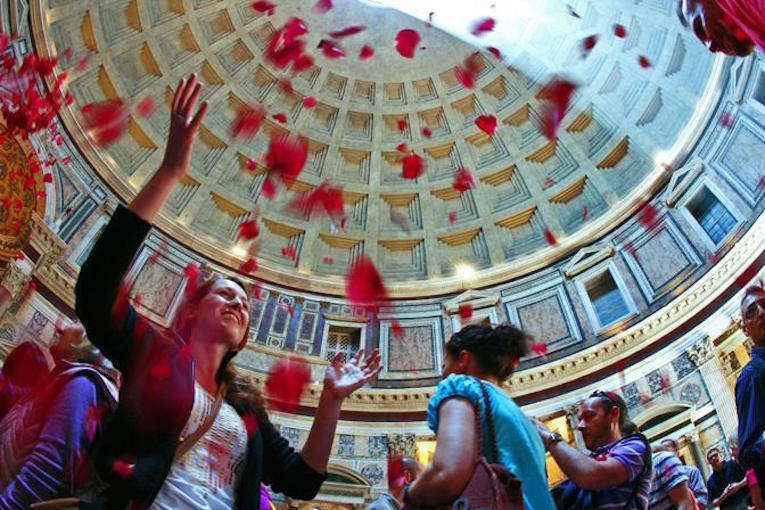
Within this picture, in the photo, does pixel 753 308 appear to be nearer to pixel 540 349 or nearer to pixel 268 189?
pixel 540 349

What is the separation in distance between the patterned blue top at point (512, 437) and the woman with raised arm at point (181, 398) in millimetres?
566

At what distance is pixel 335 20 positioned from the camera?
62.8ft

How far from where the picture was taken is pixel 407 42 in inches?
750

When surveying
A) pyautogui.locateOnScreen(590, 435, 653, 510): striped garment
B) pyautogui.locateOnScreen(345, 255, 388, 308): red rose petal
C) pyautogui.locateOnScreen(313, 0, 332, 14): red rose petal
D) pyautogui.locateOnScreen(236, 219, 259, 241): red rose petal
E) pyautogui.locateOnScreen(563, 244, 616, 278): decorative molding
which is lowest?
pyautogui.locateOnScreen(590, 435, 653, 510): striped garment

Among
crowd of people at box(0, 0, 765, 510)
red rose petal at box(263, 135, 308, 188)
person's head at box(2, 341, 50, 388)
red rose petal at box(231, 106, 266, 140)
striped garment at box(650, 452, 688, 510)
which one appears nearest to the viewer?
crowd of people at box(0, 0, 765, 510)

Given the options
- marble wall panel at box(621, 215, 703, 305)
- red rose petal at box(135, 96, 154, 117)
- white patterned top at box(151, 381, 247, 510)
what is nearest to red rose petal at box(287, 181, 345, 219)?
red rose petal at box(135, 96, 154, 117)

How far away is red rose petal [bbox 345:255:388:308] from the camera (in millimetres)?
17859

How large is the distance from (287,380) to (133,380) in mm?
13646

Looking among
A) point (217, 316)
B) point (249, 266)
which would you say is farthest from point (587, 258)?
point (217, 316)

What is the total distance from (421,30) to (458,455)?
60.4 ft

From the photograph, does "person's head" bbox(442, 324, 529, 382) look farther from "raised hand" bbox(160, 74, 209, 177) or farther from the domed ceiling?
the domed ceiling

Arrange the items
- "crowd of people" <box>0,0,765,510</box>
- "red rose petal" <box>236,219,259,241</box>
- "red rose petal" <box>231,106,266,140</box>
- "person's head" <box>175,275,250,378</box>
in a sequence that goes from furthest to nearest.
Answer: "red rose petal" <box>231,106,266,140</box> → "red rose petal" <box>236,219,259,241</box> → "person's head" <box>175,275,250,378</box> → "crowd of people" <box>0,0,765,510</box>

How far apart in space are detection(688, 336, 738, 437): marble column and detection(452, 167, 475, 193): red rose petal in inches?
321

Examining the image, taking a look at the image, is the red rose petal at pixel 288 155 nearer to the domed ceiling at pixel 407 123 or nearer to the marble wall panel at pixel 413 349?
the domed ceiling at pixel 407 123
